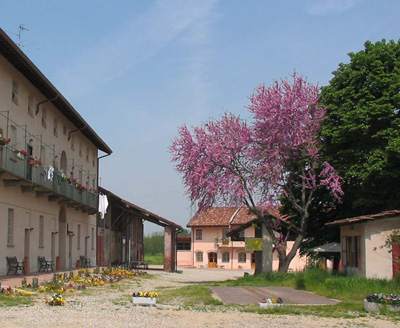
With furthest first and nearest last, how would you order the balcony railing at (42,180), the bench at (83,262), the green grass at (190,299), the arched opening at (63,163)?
the bench at (83,262) → the arched opening at (63,163) → the balcony railing at (42,180) → the green grass at (190,299)

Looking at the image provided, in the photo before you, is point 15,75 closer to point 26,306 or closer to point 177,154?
point 177,154

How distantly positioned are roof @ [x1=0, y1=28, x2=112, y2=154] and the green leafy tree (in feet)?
44.3

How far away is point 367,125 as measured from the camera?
29.7 meters

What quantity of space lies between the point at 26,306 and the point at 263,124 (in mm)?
20685

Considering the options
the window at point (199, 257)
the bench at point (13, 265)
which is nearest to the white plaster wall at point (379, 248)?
the bench at point (13, 265)

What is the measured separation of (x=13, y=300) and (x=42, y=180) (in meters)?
14.7

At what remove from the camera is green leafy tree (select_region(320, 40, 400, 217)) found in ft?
96.8

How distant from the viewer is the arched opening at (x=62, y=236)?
40.0m

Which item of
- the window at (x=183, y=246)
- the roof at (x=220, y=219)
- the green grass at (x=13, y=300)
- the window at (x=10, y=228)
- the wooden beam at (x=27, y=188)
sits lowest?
the window at (x=183, y=246)

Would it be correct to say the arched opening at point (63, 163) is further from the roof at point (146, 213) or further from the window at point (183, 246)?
the window at point (183, 246)

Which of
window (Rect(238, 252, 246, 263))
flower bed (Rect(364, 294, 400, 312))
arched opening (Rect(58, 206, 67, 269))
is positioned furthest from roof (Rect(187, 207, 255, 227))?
flower bed (Rect(364, 294, 400, 312))

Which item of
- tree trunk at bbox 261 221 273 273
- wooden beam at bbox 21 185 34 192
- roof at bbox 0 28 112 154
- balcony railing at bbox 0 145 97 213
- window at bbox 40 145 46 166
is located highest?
roof at bbox 0 28 112 154

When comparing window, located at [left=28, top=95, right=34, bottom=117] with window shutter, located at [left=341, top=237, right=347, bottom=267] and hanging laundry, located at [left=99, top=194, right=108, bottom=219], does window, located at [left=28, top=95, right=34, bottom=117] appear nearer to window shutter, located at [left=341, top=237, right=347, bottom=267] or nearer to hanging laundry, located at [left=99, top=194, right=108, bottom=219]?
hanging laundry, located at [left=99, top=194, right=108, bottom=219]

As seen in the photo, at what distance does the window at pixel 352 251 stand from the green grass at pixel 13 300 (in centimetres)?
1326
